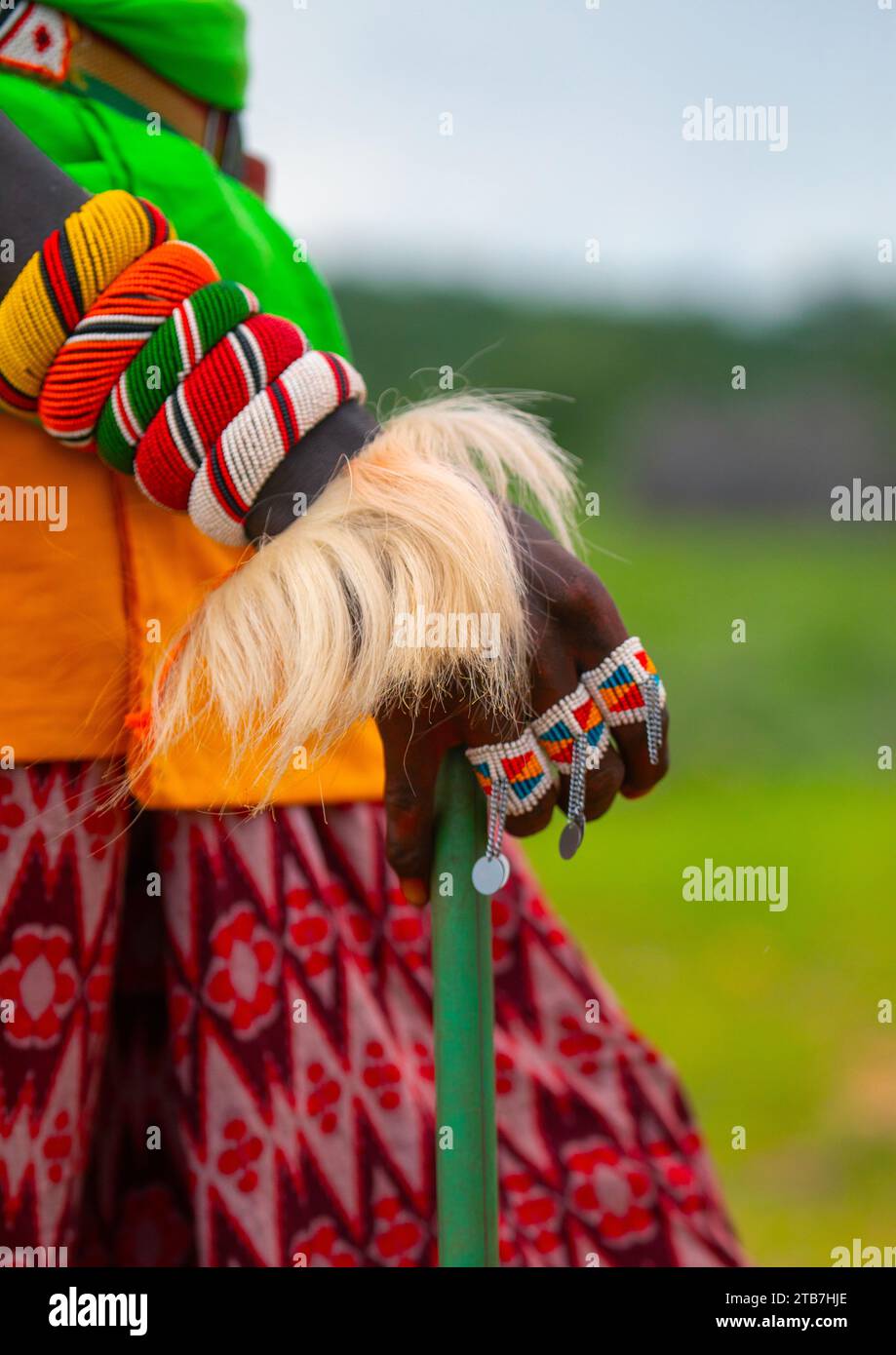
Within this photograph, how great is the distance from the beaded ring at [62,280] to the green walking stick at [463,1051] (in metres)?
0.38

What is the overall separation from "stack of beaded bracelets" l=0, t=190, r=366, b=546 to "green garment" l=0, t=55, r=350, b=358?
0.10m

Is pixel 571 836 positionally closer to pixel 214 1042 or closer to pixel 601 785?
pixel 601 785

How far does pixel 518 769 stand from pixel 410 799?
0.23ft

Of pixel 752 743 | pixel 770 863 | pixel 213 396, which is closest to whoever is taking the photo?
pixel 213 396

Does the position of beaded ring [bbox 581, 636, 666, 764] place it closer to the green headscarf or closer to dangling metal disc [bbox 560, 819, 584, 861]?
dangling metal disc [bbox 560, 819, 584, 861]

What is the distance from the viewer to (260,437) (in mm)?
911

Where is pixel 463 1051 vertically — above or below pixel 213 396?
below

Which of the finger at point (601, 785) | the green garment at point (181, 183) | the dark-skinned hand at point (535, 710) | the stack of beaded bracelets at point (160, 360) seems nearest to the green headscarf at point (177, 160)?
the green garment at point (181, 183)

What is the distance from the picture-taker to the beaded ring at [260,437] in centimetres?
91

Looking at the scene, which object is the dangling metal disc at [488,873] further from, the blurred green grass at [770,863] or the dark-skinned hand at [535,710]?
the blurred green grass at [770,863]

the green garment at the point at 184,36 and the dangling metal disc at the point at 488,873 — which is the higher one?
the green garment at the point at 184,36

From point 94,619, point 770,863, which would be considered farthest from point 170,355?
point 770,863

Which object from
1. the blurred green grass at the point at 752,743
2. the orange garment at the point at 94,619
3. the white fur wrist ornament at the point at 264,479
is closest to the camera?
the white fur wrist ornament at the point at 264,479
